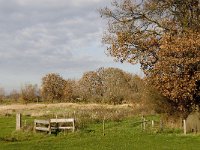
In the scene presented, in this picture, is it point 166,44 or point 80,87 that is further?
point 80,87

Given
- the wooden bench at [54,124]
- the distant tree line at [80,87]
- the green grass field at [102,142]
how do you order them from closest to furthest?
the green grass field at [102,142] → the wooden bench at [54,124] → the distant tree line at [80,87]

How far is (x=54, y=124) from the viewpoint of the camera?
39.8 m

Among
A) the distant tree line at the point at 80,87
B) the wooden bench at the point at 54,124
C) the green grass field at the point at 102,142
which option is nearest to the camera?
the green grass field at the point at 102,142

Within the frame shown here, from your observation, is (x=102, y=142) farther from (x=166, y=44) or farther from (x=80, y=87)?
(x=80, y=87)

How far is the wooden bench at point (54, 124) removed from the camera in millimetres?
38156

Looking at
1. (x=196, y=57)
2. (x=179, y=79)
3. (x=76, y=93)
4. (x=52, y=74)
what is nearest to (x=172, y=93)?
(x=179, y=79)

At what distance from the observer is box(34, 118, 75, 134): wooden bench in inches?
1502

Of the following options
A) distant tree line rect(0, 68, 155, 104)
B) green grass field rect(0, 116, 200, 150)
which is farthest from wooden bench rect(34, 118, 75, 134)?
distant tree line rect(0, 68, 155, 104)

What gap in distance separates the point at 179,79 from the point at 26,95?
354 ft

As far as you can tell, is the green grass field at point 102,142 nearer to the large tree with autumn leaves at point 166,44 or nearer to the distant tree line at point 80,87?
the large tree with autumn leaves at point 166,44

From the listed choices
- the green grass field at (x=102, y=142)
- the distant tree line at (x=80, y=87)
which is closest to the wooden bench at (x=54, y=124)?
the green grass field at (x=102, y=142)

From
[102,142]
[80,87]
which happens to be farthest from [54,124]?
[80,87]

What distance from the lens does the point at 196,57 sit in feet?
106

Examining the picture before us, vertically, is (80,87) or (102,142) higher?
(80,87)
